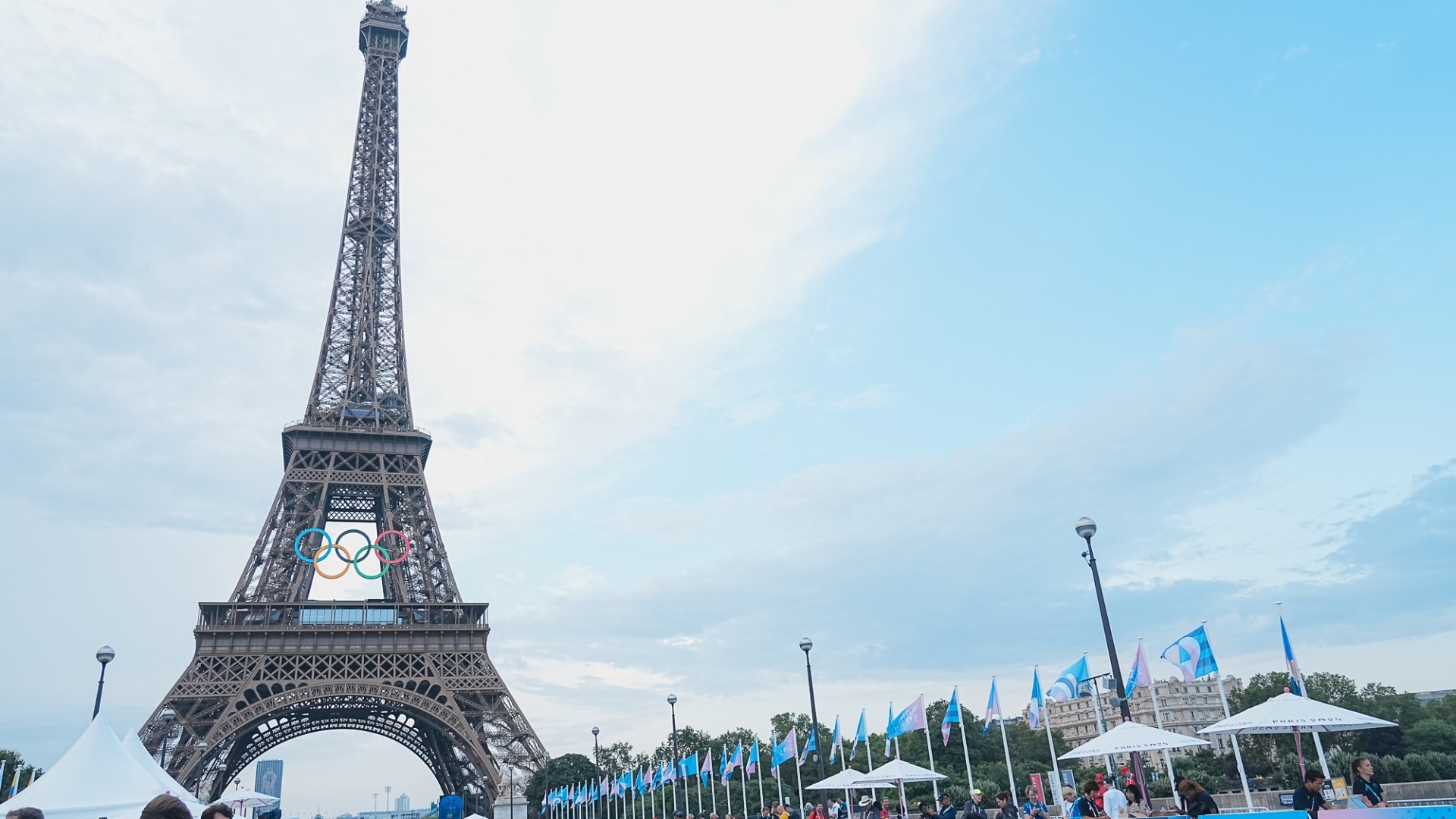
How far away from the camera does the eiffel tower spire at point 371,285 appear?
60281mm

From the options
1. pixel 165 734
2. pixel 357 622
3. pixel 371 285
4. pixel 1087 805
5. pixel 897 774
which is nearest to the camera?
pixel 1087 805

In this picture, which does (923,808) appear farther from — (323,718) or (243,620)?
(323,718)

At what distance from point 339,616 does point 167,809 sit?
2079 inches

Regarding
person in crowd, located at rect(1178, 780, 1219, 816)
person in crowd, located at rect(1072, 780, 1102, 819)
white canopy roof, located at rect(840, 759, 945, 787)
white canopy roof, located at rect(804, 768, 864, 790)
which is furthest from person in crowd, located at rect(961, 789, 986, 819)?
white canopy roof, located at rect(804, 768, 864, 790)

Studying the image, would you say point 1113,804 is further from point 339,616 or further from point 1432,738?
point 1432,738

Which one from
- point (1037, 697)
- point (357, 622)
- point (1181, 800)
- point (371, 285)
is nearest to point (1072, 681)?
point (1037, 697)

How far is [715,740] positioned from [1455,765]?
62.4 m

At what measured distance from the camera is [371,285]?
213 feet

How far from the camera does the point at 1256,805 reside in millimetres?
27141

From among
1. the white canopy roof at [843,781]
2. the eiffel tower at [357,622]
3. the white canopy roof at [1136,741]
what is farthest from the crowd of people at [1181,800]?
the eiffel tower at [357,622]

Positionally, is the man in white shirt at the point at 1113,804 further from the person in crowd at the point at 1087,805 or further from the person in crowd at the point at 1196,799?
the person in crowd at the point at 1196,799

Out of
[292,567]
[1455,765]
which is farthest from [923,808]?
[292,567]

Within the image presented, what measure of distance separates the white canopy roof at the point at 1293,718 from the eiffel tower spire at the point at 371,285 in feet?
176

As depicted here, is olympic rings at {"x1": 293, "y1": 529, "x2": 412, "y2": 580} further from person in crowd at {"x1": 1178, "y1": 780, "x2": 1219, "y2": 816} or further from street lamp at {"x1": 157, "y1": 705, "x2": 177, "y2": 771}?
person in crowd at {"x1": 1178, "y1": 780, "x2": 1219, "y2": 816}
